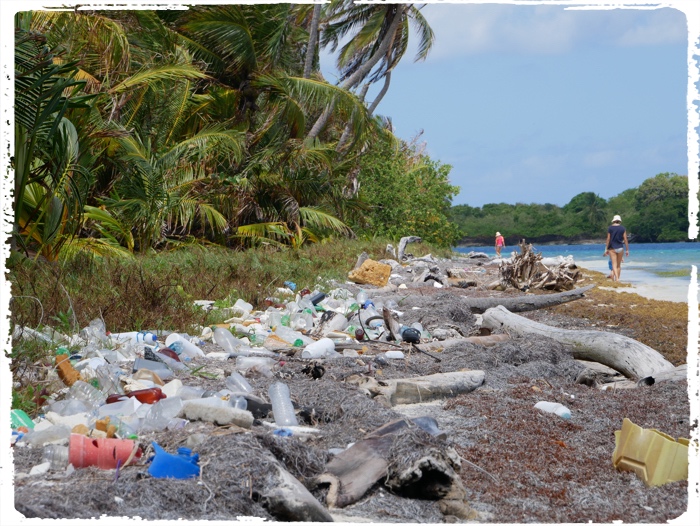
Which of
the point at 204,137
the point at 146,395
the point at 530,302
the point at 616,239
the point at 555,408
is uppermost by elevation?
the point at 204,137

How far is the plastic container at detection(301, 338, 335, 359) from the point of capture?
201 inches

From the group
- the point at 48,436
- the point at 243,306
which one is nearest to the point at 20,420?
the point at 48,436

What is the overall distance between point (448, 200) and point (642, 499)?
24.0 meters

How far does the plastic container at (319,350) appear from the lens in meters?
5.10

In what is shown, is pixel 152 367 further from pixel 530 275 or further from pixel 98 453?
pixel 530 275

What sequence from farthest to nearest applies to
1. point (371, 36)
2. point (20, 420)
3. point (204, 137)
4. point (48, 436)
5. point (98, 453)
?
point (371, 36), point (204, 137), point (20, 420), point (48, 436), point (98, 453)

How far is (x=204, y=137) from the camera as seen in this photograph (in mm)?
13594

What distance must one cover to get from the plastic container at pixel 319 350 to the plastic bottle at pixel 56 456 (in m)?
2.64

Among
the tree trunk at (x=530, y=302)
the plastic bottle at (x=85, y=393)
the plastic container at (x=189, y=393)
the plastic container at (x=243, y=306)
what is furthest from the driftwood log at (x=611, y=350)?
the plastic bottle at (x=85, y=393)

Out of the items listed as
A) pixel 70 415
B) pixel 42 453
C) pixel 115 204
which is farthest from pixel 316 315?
pixel 115 204

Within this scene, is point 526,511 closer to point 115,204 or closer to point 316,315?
point 316,315

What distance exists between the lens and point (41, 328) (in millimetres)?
4641

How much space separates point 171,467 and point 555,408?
8.16 feet

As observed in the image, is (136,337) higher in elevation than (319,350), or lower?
higher
